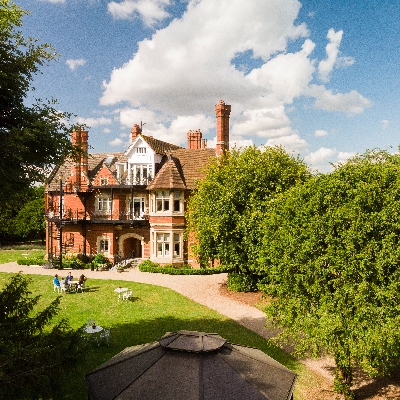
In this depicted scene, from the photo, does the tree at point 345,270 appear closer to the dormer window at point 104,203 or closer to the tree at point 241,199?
the tree at point 241,199

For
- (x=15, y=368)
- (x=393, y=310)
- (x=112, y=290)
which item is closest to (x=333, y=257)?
(x=393, y=310)

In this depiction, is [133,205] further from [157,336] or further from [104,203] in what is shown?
[157,336]

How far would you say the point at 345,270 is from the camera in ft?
30.5

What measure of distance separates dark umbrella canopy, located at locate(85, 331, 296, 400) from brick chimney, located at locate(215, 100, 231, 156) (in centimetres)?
2396

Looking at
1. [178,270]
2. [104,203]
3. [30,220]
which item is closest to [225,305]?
[178,270]

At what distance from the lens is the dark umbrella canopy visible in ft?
18.9

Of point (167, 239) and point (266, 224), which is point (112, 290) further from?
point (266, 224)

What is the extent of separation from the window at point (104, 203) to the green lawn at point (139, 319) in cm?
993

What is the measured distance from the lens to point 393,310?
8.82 metres

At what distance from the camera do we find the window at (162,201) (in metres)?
28.8

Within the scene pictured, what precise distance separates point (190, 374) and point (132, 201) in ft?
82.9

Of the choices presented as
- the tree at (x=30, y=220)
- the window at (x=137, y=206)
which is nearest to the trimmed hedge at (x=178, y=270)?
the window at (x=137, y=206)

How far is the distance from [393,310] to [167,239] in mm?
21696

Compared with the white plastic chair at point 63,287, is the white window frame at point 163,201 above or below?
above
